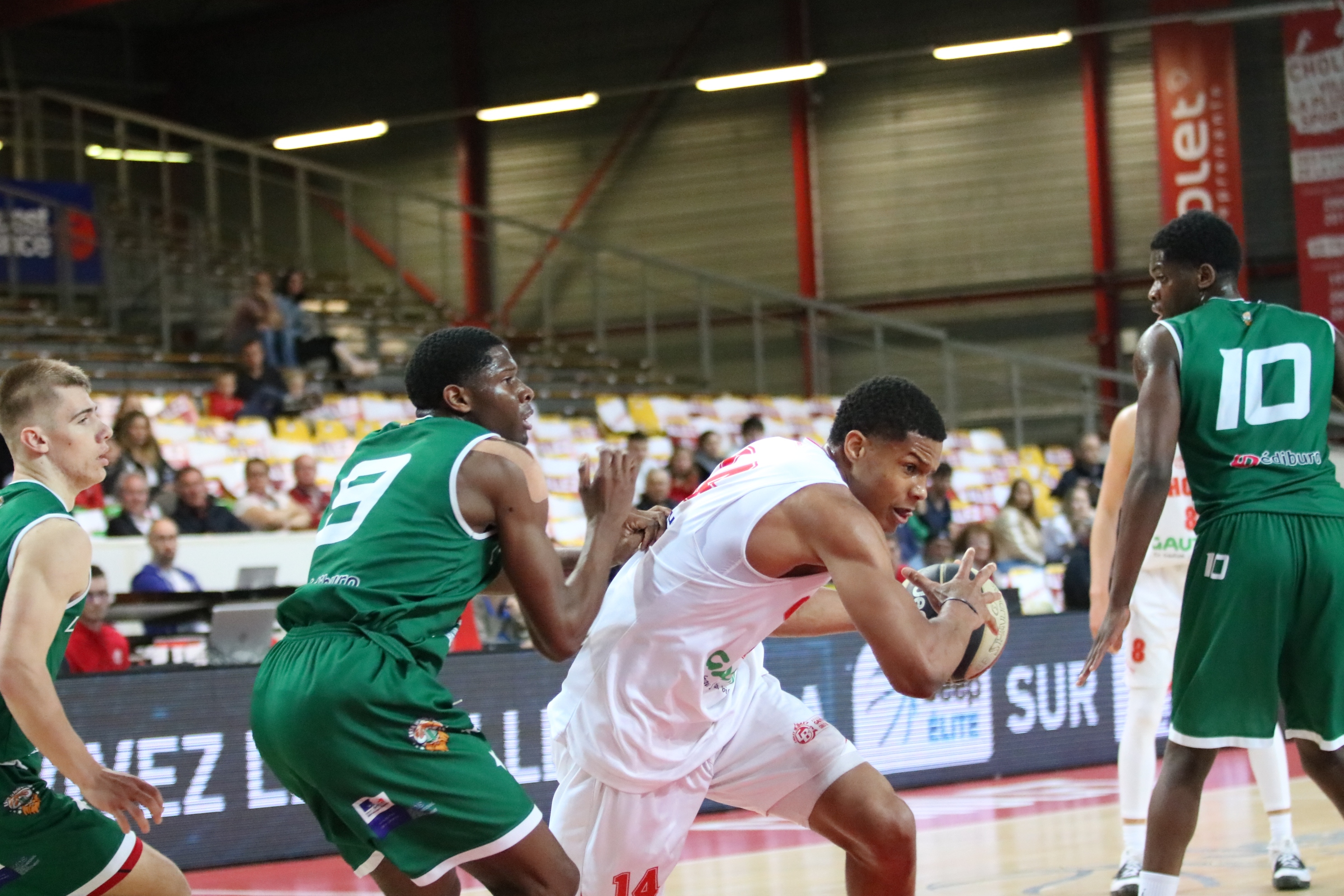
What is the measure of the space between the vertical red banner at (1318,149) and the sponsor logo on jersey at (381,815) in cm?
1675

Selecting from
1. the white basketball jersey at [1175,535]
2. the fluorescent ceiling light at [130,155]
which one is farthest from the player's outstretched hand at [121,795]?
the fluorescent ceiling light at [130,155]

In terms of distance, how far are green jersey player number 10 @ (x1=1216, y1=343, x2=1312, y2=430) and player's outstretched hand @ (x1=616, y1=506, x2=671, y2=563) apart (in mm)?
1568

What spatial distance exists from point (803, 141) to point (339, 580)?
19.4 m

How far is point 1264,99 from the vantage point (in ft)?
66.0

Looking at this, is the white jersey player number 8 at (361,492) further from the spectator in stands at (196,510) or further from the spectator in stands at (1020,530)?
the spectator in stands at (1020,530)

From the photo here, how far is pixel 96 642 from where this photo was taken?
27.1 feet

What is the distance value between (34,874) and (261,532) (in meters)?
7.19

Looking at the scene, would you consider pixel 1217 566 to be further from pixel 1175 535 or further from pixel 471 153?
pixel 471 153

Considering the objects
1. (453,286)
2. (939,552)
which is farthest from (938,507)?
(453,286)

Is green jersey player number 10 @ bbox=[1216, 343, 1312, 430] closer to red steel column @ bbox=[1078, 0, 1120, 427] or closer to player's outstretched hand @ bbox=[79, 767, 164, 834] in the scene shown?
player's outstretched hand @ bbox=[79, 767, 164, 834]

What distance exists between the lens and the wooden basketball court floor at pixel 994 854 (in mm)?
5996

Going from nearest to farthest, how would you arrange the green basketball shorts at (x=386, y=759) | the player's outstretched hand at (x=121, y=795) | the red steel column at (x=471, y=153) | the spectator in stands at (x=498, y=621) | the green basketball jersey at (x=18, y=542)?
the green basketball shorts at (x=386, y=759) < the player's outstretched hand at (x=121, y=795) < the green basketball jersey at (x=18, y=542) < the spectator in stands at (x=498, y=621) < the red steel column at (x=471, y=153)

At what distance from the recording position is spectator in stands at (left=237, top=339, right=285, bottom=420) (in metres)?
13.4

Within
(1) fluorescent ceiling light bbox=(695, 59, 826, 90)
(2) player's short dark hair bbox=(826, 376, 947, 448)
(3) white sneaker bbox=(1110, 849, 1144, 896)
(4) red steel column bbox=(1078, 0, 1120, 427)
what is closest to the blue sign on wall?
(1) fluorescent ceiling light bbox=(695, 59, 826, 90)
